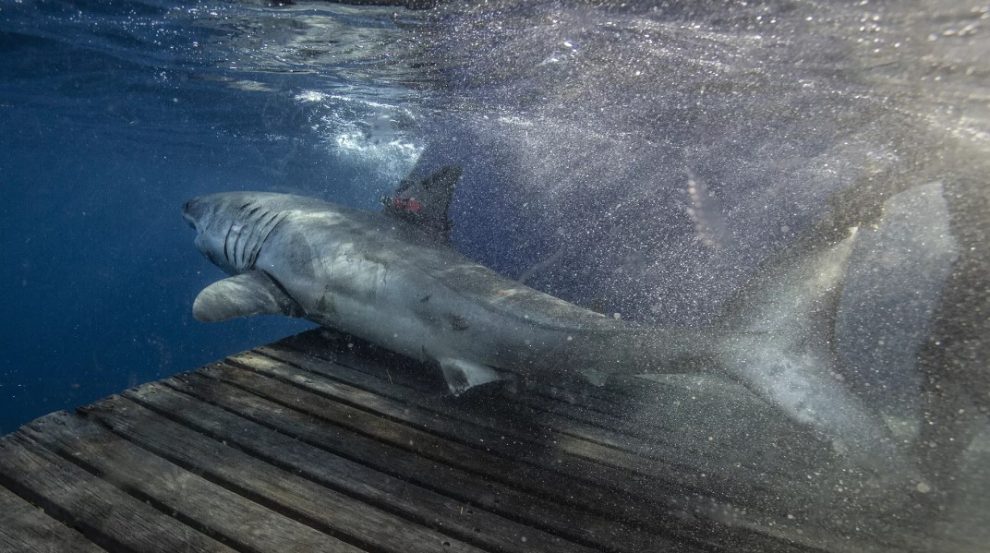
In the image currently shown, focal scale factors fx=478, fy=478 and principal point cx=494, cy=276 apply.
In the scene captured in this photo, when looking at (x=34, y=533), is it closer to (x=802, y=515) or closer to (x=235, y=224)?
(x=802, y=515)

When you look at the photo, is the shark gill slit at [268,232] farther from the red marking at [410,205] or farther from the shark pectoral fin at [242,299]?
the red marking at [410,205]

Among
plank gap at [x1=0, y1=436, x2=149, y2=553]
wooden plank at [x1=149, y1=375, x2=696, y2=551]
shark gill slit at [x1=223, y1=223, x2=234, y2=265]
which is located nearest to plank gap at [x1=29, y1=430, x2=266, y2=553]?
plank gap at [x1=0, y1=436, x2=149, y2=553]

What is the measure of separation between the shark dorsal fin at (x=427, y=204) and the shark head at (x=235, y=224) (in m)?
1.53

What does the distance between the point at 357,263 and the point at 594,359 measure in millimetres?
2764

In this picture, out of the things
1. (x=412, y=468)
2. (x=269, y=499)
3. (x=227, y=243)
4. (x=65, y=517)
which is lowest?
(x=412, y=468)

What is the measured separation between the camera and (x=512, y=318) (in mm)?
4320

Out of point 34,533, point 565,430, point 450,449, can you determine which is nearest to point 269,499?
point 34,533

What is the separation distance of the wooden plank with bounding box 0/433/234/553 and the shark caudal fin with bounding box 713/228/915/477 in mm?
3821

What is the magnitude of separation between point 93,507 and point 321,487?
3.95 ft

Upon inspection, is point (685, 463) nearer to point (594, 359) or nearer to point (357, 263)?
point (594, 359)

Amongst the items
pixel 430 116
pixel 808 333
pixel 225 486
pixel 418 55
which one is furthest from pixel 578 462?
pixel 430 116

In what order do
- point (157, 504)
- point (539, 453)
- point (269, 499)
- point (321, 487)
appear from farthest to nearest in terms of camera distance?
1. point (539, 453)
2. point (321, 487)
3. point (269, 499)
4. point (157, 504)

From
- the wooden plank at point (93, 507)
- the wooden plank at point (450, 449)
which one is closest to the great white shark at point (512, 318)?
the wooden plank at point (450, 449)

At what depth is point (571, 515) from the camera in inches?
124
